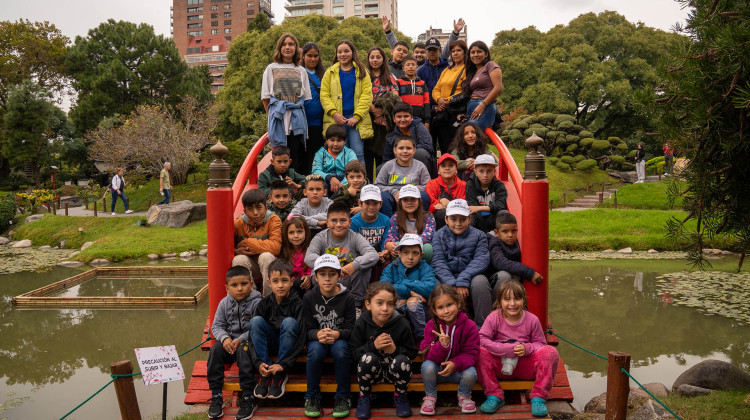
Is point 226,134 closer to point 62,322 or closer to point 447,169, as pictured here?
point 62,322

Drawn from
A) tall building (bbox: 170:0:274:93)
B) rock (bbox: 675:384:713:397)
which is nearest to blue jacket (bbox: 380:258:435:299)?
rock (bbox: 675:384:713:397)

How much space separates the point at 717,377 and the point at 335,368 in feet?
15.4

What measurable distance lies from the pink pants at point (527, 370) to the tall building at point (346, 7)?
64.1 meters

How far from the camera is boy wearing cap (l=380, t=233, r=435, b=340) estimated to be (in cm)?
418

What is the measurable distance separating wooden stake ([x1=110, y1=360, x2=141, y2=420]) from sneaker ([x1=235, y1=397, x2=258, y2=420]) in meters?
0.71

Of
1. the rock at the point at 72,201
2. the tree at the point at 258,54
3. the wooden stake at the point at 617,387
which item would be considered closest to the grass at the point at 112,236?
the rock at the point at 72,201

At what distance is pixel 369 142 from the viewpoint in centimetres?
685

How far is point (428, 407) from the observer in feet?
12.1

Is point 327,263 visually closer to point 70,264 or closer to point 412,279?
point 412,279

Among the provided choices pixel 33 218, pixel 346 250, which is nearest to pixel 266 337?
pixel 346 250

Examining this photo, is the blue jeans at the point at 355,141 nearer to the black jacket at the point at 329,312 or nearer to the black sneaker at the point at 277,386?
the black jacket at the point at 329,312

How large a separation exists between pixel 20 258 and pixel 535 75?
27452 millimetres

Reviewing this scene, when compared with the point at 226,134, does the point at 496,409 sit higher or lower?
lower

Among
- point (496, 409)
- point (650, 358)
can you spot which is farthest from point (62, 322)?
point (650, 358)
